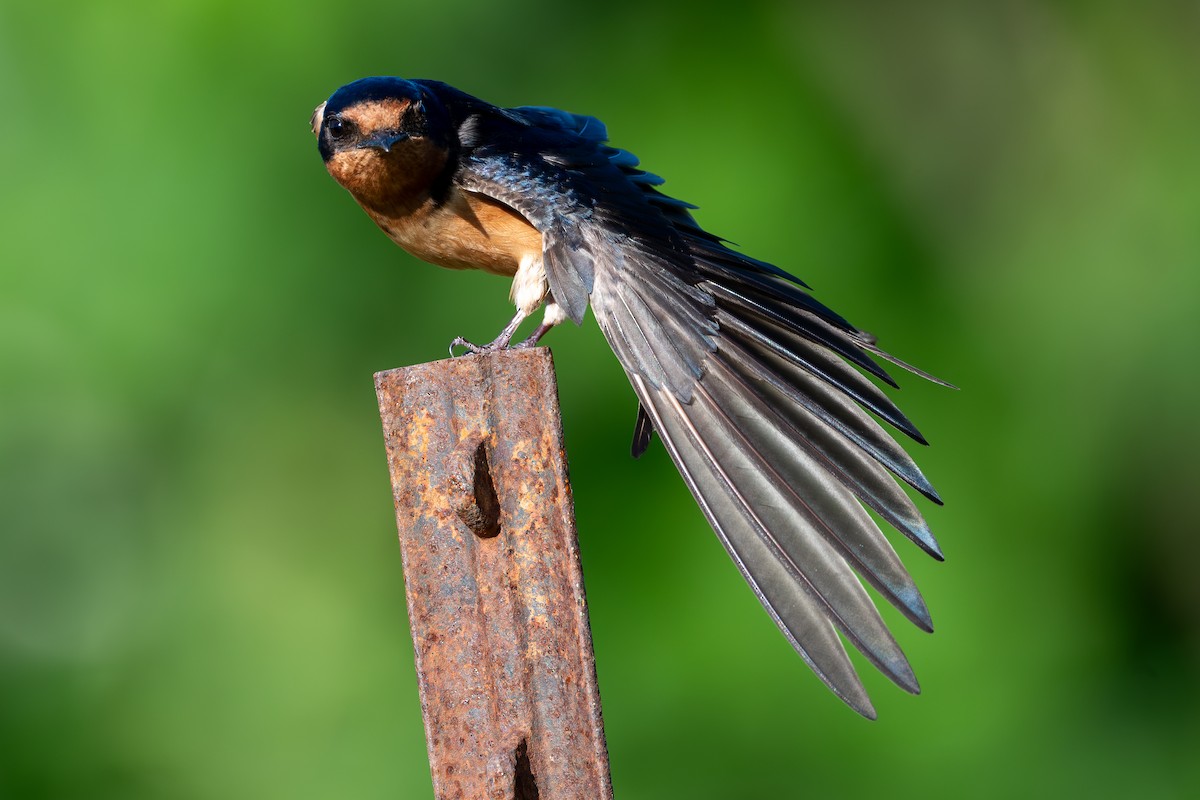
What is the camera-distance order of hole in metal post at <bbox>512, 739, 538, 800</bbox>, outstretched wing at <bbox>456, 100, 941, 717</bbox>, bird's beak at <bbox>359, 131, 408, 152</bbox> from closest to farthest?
hole in metal post at <bbox>512, 739, 538, 800</bbox> < outstretched wing at <bbox>456, 100, 941, 717</bbox> < bird's beak at <bbox>359, 131, 408, 152</bbox>

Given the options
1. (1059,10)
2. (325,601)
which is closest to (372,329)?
(325,601)

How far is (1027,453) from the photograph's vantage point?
250 cm

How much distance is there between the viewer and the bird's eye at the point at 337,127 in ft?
4.88

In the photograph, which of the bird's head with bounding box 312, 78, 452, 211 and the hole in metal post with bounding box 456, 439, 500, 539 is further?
the bird's head with bounding box 312, 78, 452, 211

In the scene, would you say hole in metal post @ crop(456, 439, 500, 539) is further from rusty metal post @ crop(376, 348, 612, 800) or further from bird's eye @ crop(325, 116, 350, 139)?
bird's eye @ crop(325, 116, 350, 139)

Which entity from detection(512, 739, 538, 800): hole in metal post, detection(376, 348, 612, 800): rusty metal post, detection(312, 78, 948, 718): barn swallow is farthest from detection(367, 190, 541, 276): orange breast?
detection(512, 739, 538, 800): hole in metal post

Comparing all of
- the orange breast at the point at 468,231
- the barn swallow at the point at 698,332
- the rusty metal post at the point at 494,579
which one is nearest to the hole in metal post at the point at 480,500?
the rusty metal post at the point at 494,579

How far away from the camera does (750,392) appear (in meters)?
1.23

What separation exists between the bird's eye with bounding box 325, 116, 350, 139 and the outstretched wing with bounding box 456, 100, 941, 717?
0.15m

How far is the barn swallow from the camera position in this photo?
1062 millimetres

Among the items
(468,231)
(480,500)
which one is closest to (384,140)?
(468,231)

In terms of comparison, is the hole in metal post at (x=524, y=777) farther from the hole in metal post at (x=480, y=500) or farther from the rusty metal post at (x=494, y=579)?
the hole in metal post at (x=480, y=500)

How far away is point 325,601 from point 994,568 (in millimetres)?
1360

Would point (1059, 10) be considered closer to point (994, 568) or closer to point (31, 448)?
point (994, 568)
